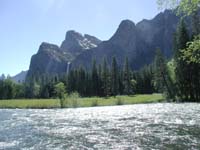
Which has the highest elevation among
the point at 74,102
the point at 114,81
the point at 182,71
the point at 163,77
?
the point at 114,81

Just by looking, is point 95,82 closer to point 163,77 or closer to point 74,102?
point 163,77

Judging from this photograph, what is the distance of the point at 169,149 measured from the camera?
18.0 meters

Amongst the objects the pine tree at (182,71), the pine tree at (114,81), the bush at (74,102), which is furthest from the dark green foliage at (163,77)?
the pine tree at (114,81)

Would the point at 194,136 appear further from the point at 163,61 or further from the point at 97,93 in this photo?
the point at 97,93

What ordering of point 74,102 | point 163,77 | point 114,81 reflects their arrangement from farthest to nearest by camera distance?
point 114,81, point 163,77, point 74,102

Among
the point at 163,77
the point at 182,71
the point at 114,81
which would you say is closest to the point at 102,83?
the point at 114,81

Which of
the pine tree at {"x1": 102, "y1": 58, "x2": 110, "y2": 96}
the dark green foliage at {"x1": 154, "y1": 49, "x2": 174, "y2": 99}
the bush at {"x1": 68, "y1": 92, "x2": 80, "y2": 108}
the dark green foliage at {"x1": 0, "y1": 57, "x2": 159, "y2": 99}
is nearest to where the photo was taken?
the bush at {"x1": 68, "y1": 92, "x2": 80, "y2": 108}

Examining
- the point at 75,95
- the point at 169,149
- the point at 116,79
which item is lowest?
the point at 169,149

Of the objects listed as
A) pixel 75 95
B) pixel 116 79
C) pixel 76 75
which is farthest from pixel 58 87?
pixel 76 75

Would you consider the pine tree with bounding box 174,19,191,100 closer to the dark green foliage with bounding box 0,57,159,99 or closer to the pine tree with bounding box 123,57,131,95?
the dark green foliage with bounding box 0,57,159,99

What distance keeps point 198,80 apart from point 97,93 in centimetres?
5949

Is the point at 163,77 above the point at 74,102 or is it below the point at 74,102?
above

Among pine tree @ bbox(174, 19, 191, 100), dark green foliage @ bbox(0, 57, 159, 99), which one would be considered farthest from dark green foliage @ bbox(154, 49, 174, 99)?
dark green foliage @ bbox(0, 57, 159, 99)

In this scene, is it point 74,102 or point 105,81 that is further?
point 105,81
